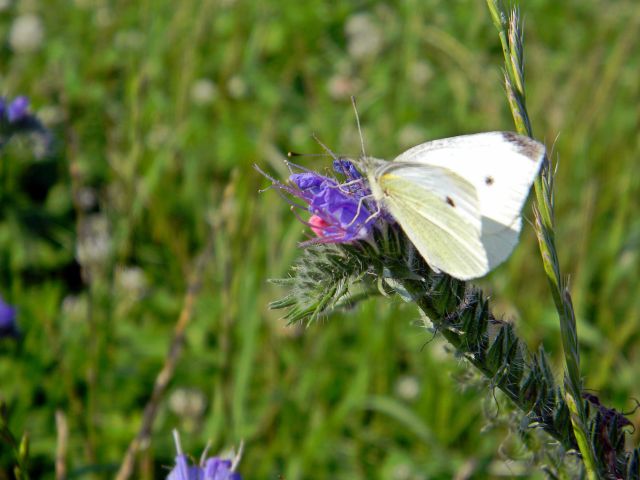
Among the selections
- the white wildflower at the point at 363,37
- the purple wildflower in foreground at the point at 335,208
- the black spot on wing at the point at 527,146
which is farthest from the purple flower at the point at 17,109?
the white wildflower at the point at 363,37

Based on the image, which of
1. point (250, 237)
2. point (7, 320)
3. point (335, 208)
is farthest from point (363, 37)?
point (335, 208)

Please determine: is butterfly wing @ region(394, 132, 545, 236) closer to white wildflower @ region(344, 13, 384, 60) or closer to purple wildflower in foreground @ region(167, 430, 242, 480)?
purple wildflower in foreground @ region(167, 430, 242, 480)

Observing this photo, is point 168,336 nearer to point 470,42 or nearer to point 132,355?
point 132,355

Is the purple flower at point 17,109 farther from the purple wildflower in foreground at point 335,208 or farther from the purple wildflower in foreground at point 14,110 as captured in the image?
the purple wildflower in foreground at point 335,208

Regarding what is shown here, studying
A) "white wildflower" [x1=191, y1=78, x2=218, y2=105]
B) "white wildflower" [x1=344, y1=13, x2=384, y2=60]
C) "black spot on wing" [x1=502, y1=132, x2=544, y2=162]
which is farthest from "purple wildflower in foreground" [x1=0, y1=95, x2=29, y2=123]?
"white wildflower" [x1=344, y1=13, x2=384, y2=60]

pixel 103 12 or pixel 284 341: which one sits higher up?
pixel 103 12

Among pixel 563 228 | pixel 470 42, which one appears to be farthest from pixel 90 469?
pixel 470 42
